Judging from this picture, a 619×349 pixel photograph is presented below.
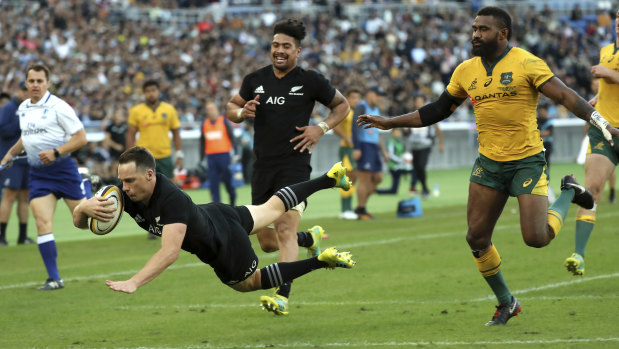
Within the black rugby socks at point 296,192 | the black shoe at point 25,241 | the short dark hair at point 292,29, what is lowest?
the black shoe at point 25,241

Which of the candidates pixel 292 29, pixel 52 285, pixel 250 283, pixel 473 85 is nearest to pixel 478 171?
pixel 473 85

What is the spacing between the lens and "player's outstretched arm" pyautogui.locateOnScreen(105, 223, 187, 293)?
648cm

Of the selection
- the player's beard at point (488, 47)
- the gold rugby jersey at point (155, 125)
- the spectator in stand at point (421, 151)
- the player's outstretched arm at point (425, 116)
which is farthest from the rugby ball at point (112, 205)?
the spectator in stand at point (421, 151)

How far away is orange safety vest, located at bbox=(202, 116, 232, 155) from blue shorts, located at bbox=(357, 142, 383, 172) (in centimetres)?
263

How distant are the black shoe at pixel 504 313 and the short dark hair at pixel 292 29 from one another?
3.18 metres

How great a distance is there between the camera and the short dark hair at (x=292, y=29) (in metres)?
8.91

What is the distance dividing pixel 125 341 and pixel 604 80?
5.77 m

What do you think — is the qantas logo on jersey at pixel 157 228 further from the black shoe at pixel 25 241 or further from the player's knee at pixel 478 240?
the black shoe at pixel 25 241

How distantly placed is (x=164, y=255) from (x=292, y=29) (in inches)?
123

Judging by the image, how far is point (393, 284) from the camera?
10492 millimetres

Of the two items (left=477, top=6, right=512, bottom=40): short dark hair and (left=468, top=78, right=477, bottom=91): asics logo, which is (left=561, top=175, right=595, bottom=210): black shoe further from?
(left=477, top=6, right=512, bottom=40): short dark hair

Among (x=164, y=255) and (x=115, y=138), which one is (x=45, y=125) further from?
(x=115, y=138)

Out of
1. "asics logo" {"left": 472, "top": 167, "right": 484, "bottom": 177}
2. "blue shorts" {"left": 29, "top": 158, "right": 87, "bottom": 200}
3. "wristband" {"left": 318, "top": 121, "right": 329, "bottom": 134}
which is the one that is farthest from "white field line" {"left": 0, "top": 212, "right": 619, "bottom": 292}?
"wristband" {"left": 318, "top": 121, "right": 329, "bottom": 134}

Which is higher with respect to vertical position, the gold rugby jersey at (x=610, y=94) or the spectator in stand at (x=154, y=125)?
the gold rugby jersey at (x=610, y=94)
